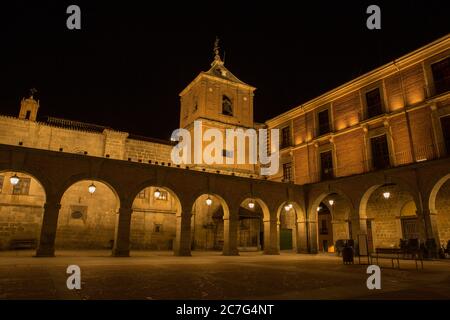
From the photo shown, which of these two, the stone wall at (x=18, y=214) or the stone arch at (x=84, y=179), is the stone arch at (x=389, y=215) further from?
the stone wall at (x=18, y=214)

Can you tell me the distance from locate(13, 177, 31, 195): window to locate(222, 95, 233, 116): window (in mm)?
16537

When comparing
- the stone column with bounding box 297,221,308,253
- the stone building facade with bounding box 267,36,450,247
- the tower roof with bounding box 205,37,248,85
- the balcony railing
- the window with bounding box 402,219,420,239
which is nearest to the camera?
the balcony railing

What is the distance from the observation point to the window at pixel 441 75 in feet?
55.2

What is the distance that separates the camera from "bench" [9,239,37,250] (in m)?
19.3

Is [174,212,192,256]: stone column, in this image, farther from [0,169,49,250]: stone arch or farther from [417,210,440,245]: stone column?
[417,210,440,245]: stone column

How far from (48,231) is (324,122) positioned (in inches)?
752

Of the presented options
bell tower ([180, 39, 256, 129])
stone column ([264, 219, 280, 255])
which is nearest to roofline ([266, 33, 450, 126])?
bell tower ([180, 39, 256, 129])

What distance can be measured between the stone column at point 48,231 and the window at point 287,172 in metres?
16.9

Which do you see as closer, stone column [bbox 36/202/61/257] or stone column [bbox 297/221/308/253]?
stone column [bbox 36/202/61/257]

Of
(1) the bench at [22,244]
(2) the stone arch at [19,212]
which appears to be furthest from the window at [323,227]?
(1) the bench at [22,244]

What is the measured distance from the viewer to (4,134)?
2070 cm

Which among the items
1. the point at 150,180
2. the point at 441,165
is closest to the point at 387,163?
the point at 441,165

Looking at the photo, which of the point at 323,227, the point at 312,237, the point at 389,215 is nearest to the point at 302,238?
the point at 312,237
